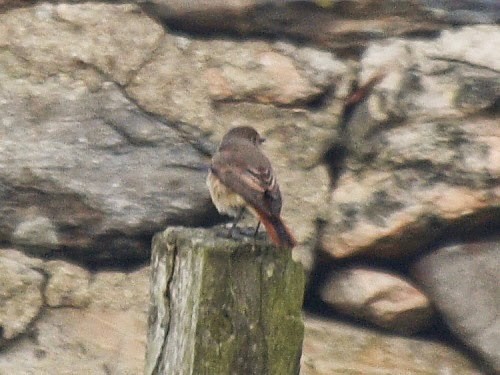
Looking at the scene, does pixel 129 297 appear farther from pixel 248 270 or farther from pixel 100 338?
pixel 248 270

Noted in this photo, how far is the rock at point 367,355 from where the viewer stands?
7141mm

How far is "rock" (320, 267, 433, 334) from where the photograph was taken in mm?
7184

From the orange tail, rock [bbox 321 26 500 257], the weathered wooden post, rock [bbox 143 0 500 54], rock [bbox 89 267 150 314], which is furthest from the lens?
rock [bbox 143 0 500 54]

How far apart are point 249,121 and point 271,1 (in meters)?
0.75

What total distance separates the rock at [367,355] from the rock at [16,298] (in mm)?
1587

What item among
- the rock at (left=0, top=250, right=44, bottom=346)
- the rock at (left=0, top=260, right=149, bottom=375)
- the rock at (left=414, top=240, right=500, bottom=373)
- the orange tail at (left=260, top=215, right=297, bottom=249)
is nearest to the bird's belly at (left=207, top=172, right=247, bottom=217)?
the orange tail at (left=260, top=215, right=297, bottom=249)

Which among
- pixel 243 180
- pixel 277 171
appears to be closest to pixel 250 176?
pixel 243 180

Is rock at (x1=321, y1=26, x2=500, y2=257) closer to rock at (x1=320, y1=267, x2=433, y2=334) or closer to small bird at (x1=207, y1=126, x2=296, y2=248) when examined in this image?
rock at (x1=320, y1=267, x2=433, y2=334)

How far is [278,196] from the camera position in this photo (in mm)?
5562

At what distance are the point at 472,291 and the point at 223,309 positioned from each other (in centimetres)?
361

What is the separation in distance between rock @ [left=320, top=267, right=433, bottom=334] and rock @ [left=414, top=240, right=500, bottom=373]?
5.2 inches

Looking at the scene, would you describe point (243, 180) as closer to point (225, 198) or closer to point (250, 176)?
point (250, 176)

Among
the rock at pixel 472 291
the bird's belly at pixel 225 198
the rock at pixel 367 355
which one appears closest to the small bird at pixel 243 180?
the bird's belly at pixel 225 198

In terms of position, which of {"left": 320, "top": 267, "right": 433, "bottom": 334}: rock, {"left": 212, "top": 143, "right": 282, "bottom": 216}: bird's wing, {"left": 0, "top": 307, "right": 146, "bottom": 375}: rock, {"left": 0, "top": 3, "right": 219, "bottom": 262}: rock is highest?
{"left": 212, "top": 143, "right": 282, "bottom": 216}: bird's wing
